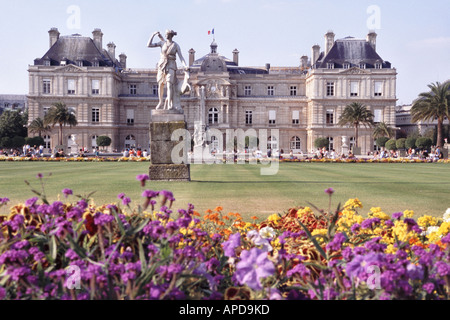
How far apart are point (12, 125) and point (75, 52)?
15.0 meters

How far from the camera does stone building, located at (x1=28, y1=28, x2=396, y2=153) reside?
69.5 metres

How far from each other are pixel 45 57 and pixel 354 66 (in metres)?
47.4

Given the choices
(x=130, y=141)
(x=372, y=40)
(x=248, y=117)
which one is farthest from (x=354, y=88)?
(x=130, y=141)

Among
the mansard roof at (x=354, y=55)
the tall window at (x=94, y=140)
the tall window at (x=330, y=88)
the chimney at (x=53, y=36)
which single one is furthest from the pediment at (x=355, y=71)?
the chimney at (x=53, y=36)

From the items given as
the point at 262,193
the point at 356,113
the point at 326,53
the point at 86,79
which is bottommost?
the point at 262,193

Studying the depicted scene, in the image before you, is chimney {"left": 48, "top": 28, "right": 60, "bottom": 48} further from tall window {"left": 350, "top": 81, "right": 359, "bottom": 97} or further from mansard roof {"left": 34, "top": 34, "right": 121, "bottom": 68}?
tall window {"left": 350, "top": 81, "right": 359, "bottom": 97}

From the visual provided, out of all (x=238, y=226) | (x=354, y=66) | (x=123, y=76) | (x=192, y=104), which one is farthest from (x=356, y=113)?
(x=238, y=226)

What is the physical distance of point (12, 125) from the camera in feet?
232

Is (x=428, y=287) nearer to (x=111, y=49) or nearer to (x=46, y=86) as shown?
(x=46, y=86)

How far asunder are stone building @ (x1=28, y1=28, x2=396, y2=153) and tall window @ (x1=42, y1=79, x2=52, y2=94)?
15 cm

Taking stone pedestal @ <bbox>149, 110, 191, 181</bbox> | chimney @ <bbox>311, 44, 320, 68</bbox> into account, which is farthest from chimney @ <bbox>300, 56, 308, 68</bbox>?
stone pedestal @ <bbox>149, 110, 191, 181</bbox>

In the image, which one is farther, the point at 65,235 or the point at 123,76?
the point at 123,76

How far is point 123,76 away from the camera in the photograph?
3002 inches

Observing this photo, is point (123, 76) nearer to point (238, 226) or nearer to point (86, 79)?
point (86, 79)
